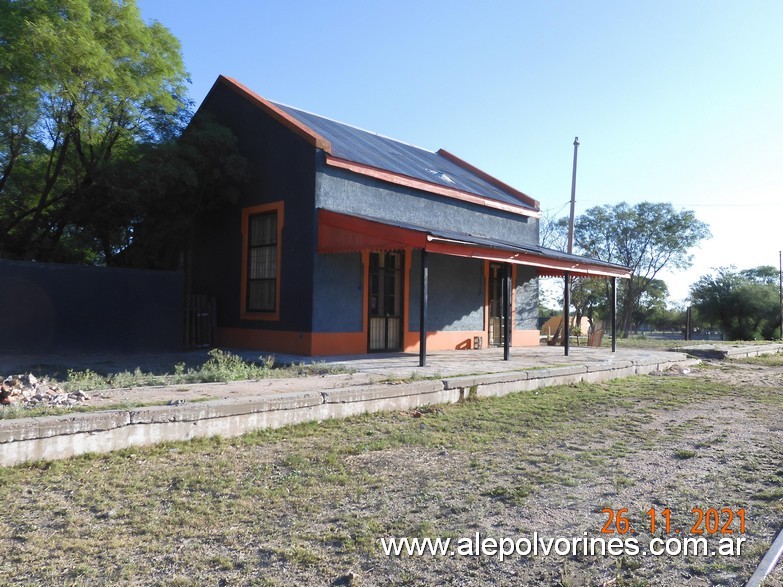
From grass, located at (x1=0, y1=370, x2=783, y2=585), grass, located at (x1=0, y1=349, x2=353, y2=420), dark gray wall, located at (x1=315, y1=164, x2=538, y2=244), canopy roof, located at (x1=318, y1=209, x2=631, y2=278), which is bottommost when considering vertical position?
grass, located at (x1=0, y1=370, x2=783, y2=585)

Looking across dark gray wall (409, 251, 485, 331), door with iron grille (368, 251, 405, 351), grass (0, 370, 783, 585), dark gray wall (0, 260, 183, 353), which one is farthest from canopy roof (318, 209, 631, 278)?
grass (0, 370, 783, 585)

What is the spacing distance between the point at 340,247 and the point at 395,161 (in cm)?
450

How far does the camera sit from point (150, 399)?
255 inches

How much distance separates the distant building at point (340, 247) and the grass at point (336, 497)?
→ 463 cm

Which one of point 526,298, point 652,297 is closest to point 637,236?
point 652,297

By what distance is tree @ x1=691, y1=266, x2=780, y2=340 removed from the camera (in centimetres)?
4300

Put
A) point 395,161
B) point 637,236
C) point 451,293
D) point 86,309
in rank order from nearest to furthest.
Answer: point 86,309 → point 395,161 → point 451,293 → point 637,236

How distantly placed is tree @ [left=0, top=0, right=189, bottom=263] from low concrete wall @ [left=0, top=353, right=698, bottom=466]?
24.6 ft

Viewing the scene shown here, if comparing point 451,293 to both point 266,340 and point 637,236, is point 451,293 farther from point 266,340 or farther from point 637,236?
point 637,236

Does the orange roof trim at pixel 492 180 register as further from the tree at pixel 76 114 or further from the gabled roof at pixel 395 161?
the tree at pixel 76 114

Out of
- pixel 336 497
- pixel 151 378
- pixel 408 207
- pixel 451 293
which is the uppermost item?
pixel 408 207

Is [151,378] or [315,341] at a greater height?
[315,341]

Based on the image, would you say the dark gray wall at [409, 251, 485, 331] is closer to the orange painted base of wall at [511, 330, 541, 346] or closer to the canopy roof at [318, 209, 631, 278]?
the orange painted base of wall at [511, 330, 541, 346]

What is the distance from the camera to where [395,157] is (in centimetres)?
1603
